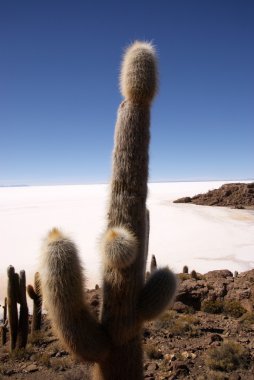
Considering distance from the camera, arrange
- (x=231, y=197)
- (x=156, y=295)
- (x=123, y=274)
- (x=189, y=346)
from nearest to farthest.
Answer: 1. (x=123, y=274)
2. (x=156, y=295)
3. (x=189, y=346)
4. (x=231, y=197)

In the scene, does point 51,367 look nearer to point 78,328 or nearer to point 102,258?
point 78,328

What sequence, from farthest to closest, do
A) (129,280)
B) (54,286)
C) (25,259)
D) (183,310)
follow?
1. (25,259)
2. (183,310)
3. (129,280)
4. (54,286)

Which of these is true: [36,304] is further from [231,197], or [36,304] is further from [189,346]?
[231,197]

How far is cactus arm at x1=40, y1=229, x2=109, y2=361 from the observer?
12.0 feet

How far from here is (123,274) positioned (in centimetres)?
392

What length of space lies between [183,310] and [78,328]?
7.12 m

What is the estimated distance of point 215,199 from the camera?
4762cm

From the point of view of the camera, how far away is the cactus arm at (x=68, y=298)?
3660mm

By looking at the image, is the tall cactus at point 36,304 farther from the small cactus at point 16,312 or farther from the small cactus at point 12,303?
the small cactus at point 12,303

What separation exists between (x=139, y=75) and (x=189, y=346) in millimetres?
5981

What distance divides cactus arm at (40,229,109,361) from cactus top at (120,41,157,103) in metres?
1.77

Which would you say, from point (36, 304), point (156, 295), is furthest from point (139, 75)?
point (36, 304)

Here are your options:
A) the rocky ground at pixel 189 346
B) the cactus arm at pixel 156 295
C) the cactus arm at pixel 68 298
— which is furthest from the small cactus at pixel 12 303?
the cactus arm at pixel 156 295

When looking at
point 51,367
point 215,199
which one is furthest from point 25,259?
point 215,199
